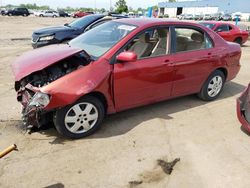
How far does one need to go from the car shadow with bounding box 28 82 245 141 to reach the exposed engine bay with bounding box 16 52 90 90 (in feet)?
2.64

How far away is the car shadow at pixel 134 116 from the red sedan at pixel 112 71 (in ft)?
0.76

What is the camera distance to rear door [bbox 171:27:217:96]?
4933 mm

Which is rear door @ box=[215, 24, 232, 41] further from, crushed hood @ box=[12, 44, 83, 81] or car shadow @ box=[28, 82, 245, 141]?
crushed hood @ box=[12, 44, 83, 81]

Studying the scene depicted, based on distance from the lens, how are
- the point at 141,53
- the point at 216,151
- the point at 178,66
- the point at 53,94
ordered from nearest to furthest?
the point at 53,94
the point at 216,151
the point at 141,53
the point at 178,66

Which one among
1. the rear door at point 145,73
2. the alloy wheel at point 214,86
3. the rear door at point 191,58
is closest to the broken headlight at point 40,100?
the rear door at point 145,73

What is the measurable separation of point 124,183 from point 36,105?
5.01 ft

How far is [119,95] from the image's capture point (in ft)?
14.0

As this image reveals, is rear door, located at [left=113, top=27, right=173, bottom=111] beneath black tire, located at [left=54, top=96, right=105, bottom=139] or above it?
above

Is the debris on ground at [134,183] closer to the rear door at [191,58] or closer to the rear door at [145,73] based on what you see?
the rear door at [145,73]

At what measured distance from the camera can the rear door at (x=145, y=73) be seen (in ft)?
13.9

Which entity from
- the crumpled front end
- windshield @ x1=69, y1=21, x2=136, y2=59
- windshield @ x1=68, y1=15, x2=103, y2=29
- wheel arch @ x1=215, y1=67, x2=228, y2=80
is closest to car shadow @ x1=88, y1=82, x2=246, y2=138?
wheel arch @ x1=215, y1=67, x2=228, y2=80

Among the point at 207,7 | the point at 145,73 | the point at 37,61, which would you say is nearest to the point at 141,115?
the point at 145,73

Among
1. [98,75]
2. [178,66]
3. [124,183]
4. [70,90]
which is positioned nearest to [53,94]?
[70,90]

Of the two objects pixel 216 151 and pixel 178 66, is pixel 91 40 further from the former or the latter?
pixel 216 151
